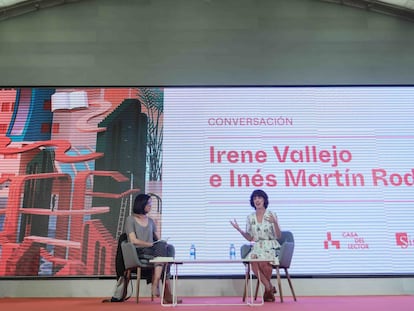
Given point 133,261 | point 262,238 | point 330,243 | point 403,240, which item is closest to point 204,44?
point 262,238

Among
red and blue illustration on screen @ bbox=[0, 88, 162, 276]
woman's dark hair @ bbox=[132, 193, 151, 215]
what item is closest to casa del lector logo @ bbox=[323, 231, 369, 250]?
red and blue illustration on screen @ bbox=[0, 88, 162, 276]

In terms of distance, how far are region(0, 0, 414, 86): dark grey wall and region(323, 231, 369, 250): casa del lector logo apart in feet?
6.90

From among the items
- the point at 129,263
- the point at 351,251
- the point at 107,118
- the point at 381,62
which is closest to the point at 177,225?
the point at 129,263

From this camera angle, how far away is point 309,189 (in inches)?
221

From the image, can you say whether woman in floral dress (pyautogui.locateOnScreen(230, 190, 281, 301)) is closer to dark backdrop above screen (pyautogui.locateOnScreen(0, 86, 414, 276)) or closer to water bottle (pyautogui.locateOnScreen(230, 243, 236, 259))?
water bottle (pyautogui.locateOnScreen(230, 243, 236, 259))

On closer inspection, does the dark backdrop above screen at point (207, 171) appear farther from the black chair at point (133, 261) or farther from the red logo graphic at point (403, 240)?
the black chair at point (133, 261)

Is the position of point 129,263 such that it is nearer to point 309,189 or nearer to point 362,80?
point 309,189

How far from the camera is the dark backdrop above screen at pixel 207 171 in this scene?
541 cm

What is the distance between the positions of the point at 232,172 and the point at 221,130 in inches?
22.9

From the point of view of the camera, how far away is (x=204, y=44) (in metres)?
6.28

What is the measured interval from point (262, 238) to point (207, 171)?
1.46m

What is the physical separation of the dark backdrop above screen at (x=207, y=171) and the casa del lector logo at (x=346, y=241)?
12 mm

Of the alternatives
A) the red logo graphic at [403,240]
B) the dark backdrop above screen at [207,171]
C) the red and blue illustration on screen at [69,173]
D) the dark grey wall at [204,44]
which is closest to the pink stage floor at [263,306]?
the red and blue illustration on screen at [69,173]

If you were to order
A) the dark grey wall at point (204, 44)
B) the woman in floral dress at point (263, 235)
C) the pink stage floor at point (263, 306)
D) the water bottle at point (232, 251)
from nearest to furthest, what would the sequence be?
the pink stage floor at point (263, 306), the woman in floral dress at point (263, 235), the water bottle at point (232, 251), the dark grey wall at point (204, 44)
